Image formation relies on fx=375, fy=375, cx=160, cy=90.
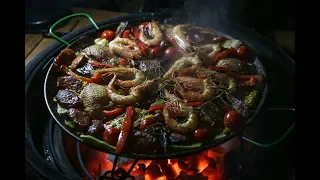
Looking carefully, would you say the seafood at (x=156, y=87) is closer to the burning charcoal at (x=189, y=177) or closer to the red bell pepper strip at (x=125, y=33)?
the red bell pepper strip at (x=125, y=33)

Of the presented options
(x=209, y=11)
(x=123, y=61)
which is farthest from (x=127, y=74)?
(x=209, y=11)

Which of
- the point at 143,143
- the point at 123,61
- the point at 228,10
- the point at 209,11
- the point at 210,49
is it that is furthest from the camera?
the point at 228,10

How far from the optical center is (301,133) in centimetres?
306

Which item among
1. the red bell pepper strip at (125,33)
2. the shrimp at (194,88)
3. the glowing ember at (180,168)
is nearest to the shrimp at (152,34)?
the red bell pepper strip at (125,33)

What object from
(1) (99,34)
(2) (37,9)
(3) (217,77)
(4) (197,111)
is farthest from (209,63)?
(2) (37,9)

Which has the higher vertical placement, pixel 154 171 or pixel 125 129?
pixel 125 129

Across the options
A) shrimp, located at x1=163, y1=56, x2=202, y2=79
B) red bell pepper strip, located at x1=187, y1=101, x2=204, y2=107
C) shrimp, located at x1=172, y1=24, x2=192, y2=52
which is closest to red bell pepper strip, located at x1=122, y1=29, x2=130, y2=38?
shrimp, located at x1=172, y1=24, x2=192, y2=52

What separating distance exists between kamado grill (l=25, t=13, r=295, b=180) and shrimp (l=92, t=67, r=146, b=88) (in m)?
0.64

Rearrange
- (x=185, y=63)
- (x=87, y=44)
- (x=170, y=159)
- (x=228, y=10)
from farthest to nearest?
(x=228, y=10) < (x=87, y=44) < (x=185, y=63) < (x=170, y=159)

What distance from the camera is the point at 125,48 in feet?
12.3

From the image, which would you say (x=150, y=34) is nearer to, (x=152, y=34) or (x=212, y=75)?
(x=152, y=34)

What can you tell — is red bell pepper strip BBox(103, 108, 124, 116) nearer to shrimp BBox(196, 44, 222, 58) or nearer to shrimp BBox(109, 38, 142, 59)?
shrimp BBox(109, 38, 142, 59)

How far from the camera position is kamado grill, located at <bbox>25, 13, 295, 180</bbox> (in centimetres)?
331

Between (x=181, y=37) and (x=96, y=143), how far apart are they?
156 centimetres
